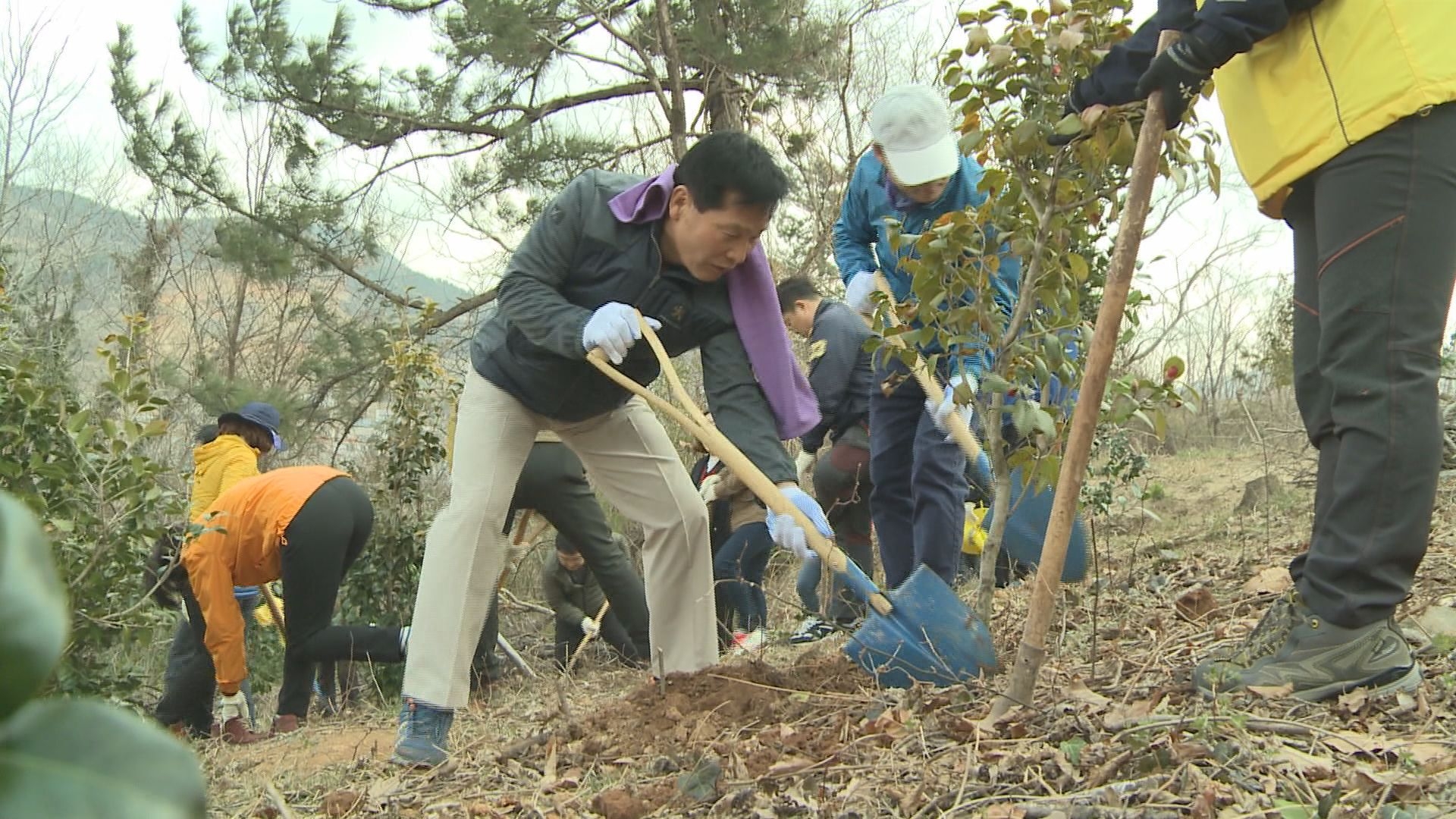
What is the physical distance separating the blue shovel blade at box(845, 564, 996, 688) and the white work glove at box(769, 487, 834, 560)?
0.29 metres

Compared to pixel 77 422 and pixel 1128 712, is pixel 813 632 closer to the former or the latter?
pixel 1128 712

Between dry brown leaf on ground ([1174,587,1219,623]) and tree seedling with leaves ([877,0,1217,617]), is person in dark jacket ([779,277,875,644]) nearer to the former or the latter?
dry brown leaf on ground ([1174,587,1219,623])

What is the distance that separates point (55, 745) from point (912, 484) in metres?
3.62

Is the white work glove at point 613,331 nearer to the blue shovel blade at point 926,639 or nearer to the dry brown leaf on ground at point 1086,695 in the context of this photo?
the blue shovel blade at point 926,639

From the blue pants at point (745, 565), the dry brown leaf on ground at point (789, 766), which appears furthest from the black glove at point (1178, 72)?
the blue pants at point (745, 565)

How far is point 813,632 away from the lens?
4117mm

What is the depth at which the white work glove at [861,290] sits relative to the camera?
4.09 metres

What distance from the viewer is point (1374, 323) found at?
2.06m

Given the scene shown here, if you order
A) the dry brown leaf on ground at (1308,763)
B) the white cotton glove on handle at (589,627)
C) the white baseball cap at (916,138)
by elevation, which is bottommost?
the white cotton glove on handle at (589,627)

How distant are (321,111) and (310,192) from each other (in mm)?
691

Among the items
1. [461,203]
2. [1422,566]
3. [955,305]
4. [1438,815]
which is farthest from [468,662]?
[461,203]

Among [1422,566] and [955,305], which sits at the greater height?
[955,305]

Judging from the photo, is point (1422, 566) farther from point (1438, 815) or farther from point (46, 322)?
point (46, 322)

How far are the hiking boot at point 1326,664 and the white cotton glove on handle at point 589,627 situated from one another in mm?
3254
